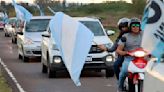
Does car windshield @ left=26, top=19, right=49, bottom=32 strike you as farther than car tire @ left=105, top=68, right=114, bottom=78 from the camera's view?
Yes

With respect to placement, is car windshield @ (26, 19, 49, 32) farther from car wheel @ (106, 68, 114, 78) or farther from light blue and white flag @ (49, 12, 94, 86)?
light blue and white flag @ (49, 12, 94, 86)

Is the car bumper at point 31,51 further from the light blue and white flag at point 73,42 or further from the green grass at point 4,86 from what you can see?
the light blue and white flag at point 73,42

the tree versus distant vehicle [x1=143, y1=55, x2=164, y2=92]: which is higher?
distant vehicle [x1=143, y1=55, x2=164, y2=92]

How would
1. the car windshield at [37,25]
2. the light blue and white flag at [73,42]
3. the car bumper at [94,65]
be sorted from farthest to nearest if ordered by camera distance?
the car windshield at [37,25] < the car bumper at [94,65] < the light blue and white flag at [73,42]

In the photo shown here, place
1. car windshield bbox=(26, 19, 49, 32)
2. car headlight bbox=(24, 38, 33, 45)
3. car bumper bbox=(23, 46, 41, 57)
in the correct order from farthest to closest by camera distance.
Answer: car windshield bbox=(26, 19, 49, 32)
car headlight bbox=(24, 38, 33, 45)
car bumper bbox=(23, 46, 41, 57)

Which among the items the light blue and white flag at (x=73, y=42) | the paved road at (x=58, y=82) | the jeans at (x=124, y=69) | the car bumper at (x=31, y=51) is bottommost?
the car bumper at (x=31, y=51)

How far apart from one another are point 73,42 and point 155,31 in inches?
117

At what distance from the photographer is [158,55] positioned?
6.12 meters

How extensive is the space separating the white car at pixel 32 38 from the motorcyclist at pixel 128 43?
13.3 meters

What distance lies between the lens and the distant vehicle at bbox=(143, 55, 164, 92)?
5.85m

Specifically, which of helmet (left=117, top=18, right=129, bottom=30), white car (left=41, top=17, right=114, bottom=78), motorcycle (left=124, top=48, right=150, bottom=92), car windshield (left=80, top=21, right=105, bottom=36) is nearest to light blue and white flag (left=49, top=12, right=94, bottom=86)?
motorcycle (left=124, top=48, right=150, bottom=92)

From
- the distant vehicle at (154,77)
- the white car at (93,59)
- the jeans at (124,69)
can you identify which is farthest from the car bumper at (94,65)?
the distant vehicle at (154,77)

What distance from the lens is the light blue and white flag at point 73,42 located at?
861cm

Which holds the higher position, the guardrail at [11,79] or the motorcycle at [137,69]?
the motorcycle at [137,69]
